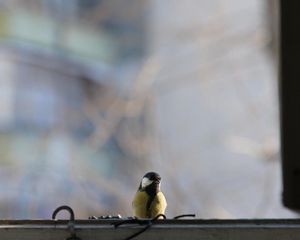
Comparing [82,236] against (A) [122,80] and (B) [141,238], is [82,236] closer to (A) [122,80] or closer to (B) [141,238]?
(B) [141,238]

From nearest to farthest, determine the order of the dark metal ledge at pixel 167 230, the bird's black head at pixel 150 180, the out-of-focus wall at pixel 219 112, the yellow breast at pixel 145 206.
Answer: the dark metal ledge at pixel 167 230 → the yellow breast at pixel 145 206 → the bird's black head at pixel 150 180 → the out-of-focus wall at pixel 219 112

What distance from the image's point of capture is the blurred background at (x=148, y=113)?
4406mm

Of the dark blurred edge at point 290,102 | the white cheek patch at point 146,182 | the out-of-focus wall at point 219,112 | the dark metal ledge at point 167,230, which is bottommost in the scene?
the dark metal ledge at point 167,230

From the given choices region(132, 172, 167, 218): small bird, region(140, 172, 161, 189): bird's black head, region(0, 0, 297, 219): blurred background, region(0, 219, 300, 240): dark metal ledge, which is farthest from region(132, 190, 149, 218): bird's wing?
region(0, 0, 297, 219): blurred background

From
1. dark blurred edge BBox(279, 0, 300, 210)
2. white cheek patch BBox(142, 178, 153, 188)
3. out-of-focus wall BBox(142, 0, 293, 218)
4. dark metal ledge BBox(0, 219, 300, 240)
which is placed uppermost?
out-of-focus wall BBox(142, 0, 293, 218)

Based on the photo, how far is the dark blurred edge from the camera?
3.35 ft

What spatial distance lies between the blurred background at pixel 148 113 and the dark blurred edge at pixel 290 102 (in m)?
2.26

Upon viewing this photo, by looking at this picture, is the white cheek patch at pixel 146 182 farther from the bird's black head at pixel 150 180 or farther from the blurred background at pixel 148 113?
the blurred background at pixel 148 113

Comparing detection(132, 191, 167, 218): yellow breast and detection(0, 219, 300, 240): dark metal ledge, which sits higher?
detection(132, 191, 167, 218): yellow breast

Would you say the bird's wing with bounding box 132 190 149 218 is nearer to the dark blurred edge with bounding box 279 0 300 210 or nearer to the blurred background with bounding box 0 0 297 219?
the dark blurred edge with bounding box 279 0 300 210

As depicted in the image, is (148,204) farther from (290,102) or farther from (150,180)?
(290,102)

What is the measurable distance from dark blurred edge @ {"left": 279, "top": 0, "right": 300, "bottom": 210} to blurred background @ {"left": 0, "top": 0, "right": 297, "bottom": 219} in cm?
226

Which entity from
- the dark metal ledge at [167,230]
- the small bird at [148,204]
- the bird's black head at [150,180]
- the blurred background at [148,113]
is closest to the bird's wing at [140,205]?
the small bird at [148,204]

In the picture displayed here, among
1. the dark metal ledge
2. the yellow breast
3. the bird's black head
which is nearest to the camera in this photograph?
the dark metal ledge
